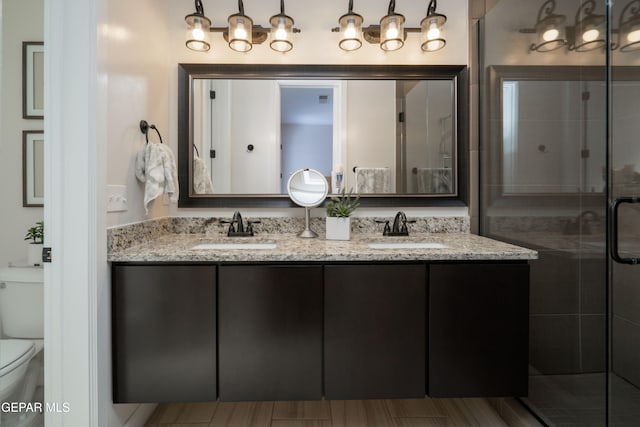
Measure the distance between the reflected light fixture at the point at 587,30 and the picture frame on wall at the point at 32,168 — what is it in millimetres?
1976

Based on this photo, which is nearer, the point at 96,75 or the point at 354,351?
the point at 96,75

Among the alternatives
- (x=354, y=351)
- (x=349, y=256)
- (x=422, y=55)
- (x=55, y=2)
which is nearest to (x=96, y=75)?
(x=55, y=2)

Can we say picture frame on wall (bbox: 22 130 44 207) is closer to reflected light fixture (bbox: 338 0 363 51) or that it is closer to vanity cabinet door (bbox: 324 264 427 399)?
vanity cabinet door (bbox: 324 264 427 399)

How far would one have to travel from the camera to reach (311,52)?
77.8 inches

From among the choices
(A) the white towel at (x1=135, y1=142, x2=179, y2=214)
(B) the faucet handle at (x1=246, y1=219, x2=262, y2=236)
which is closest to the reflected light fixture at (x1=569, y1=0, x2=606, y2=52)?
(B) the faucet handle at (x1=246, y1=219, x2=262, y2=236)

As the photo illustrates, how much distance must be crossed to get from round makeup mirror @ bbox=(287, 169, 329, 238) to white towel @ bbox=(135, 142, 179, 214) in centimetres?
63

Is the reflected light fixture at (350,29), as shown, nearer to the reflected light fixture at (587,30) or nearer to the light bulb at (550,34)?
the light bulb at (550,34)

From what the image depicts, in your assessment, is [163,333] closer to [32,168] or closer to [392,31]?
[32,168]

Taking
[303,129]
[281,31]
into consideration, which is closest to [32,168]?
[303,129]

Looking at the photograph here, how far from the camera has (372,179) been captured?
1.97 metres

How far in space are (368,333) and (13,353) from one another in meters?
1.22

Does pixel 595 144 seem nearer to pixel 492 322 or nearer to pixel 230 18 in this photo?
pixel 492 322

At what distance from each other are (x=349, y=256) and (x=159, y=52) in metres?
1.49

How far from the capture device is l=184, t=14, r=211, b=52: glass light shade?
5.99 feet
